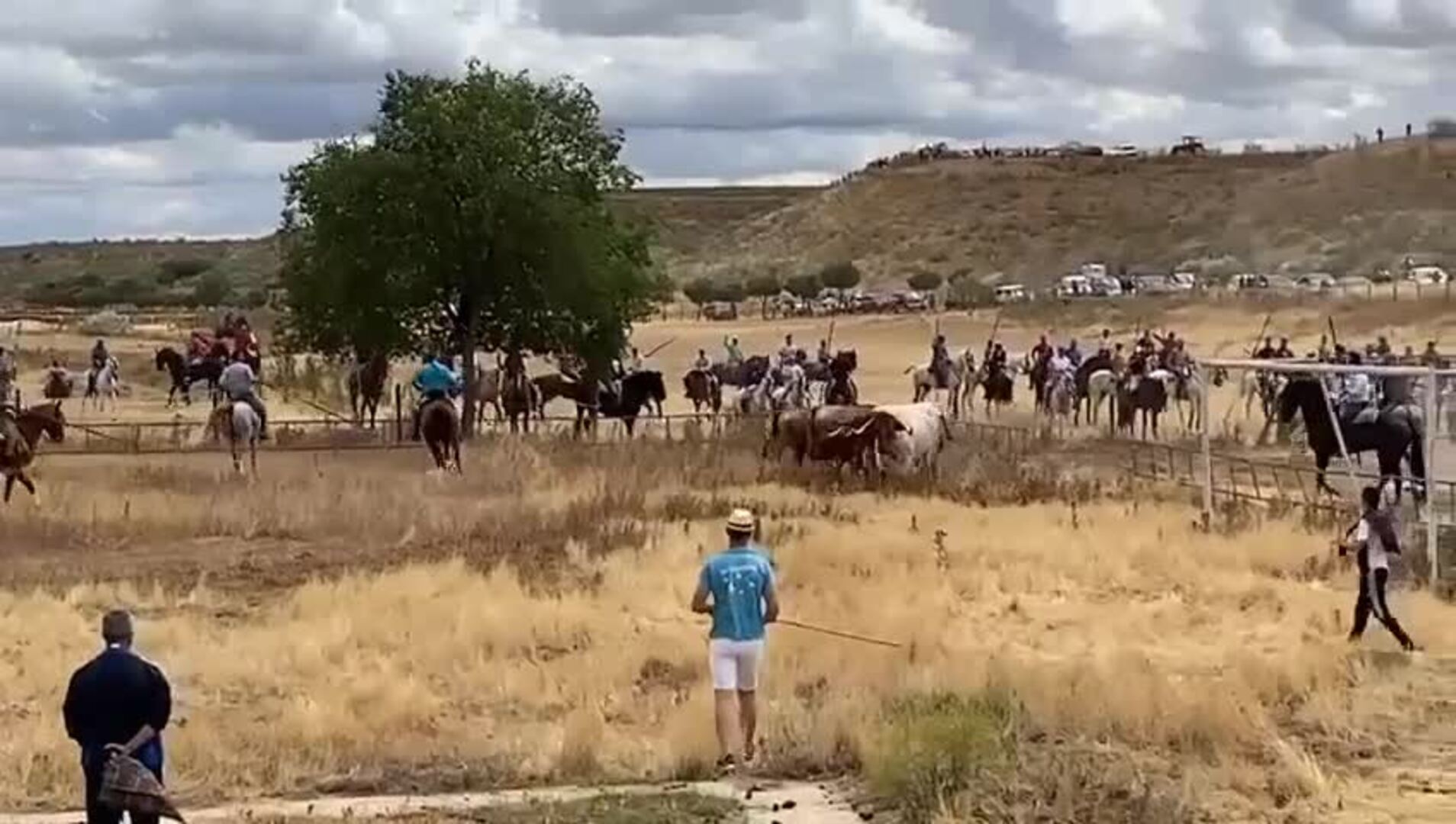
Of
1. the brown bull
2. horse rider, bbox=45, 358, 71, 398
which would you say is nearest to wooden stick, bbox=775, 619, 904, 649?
the brown bull

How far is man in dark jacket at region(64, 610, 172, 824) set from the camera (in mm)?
13281

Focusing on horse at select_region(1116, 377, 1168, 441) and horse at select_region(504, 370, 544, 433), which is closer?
horse at select_region(1116, 377, 1168, 441)

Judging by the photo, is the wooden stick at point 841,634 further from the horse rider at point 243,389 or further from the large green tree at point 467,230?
the large green tree at point 467,230

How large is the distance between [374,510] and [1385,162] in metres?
124

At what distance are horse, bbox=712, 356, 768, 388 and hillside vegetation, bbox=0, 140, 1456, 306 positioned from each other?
67044 mm

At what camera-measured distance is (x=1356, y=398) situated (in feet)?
113

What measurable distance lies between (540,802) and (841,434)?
2261cm

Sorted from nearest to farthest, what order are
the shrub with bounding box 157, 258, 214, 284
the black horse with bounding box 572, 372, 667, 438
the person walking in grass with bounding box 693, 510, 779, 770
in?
the person walking in grass with bounding box 693, 510, 779, 770 < the black horse with bounding box 572, 372, 667, 438 < the shrub with bounding box 157, 258, 214, 284

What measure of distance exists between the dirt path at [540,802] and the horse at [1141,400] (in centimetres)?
3192

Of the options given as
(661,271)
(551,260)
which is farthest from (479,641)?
(661,271)

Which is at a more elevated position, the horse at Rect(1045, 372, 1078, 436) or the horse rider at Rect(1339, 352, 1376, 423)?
the horse rider at Rect(1339, 352, 1376, 423)

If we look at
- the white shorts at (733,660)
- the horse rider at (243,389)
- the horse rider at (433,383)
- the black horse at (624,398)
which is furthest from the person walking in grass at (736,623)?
the black horse at (624,398)

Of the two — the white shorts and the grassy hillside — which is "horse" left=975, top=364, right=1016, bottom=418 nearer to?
the white shorts

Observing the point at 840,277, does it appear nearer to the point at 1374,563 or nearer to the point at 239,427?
the point at 239,427
